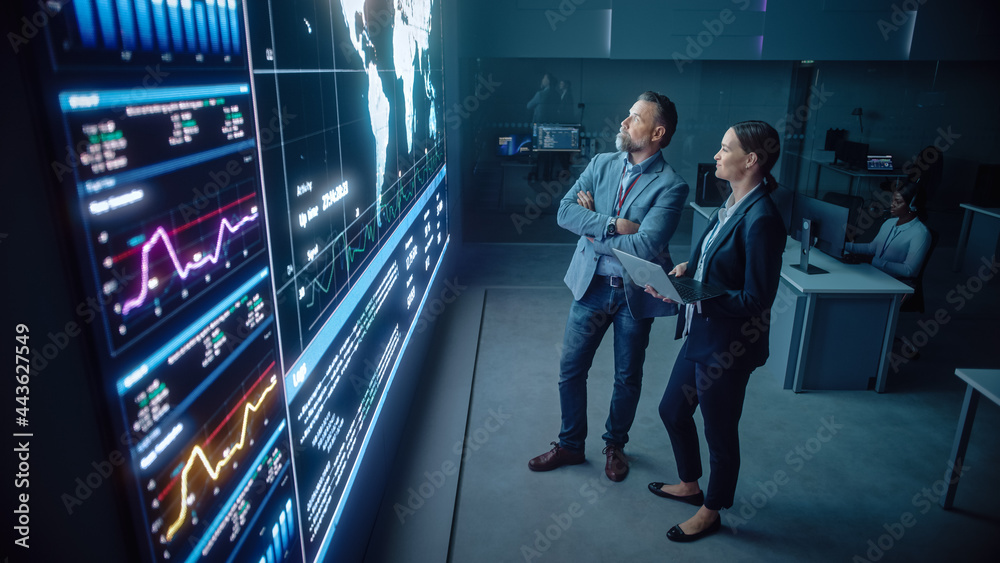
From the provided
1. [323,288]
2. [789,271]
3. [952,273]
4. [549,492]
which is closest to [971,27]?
[952,273]

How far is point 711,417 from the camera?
261 cm

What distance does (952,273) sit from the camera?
21.8 ft

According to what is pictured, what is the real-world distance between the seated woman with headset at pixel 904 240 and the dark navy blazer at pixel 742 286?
241 cm

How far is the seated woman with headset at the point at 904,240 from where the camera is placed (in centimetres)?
418

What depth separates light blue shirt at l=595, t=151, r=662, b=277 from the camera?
9.21 feet

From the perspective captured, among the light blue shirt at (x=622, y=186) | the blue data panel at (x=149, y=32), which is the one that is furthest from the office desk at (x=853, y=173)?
the blue data panel at (x=149, y=32)

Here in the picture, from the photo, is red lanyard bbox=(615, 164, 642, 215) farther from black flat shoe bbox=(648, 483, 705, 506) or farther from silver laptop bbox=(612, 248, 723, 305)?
black flat shoe bbox=(648, 483, 705, 506)

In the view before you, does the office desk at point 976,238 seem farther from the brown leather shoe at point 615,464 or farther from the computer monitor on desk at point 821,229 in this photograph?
the brown leather shoe at point 615,464

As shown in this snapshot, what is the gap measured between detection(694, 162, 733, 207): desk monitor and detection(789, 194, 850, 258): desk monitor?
1.32 m

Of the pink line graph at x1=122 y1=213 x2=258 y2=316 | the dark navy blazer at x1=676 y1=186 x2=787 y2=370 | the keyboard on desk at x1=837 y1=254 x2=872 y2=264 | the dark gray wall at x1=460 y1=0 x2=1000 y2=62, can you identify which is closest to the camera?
the pink line graph at x1=122 y1=213 x2=258 y2=316

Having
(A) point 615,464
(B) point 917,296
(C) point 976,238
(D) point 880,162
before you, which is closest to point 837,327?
(B) point 917,296

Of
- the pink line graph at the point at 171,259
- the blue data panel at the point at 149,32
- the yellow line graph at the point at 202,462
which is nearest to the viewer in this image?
the blue data panel at the point at 149,32

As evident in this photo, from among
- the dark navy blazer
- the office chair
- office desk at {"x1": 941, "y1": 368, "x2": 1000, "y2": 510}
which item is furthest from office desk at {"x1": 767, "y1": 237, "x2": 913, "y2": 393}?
the dark navy blazer

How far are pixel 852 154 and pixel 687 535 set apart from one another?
20.2 feet
